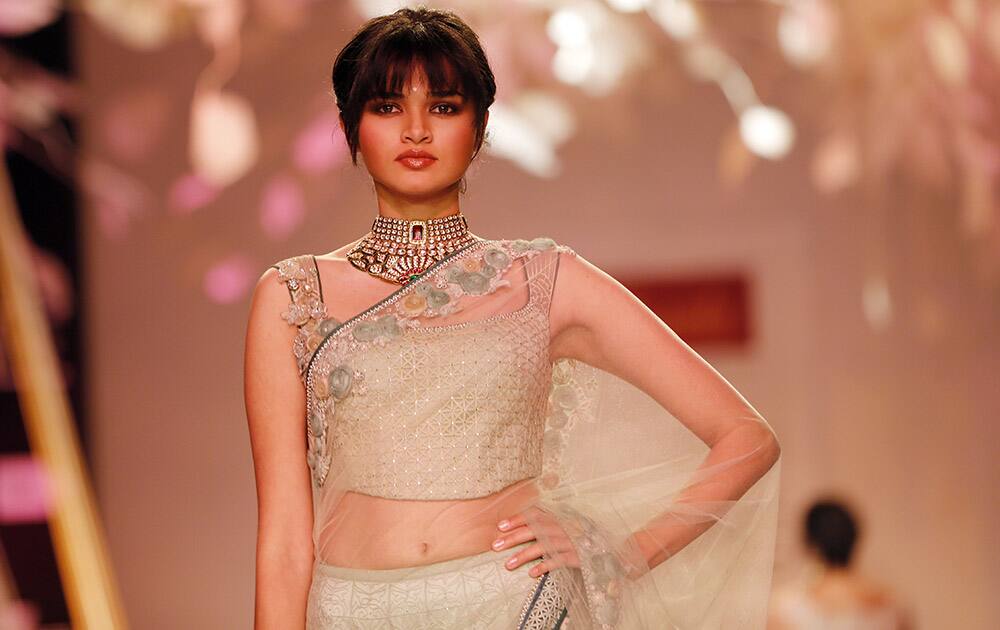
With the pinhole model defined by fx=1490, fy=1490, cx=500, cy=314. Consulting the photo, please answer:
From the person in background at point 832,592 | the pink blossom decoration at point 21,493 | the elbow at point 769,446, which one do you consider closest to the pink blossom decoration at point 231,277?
the pink blossom decoration at point 21,493

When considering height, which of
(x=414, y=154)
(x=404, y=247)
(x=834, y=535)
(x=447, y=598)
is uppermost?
(x=414, y=154)

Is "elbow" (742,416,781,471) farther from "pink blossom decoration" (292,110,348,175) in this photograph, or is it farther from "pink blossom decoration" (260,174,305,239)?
"pink blossom decoration" (260,174,305,239)

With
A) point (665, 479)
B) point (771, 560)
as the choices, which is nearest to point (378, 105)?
point (665, 479)

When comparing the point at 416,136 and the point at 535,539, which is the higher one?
the point at 416,136

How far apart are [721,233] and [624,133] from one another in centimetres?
48

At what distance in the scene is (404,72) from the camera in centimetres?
172

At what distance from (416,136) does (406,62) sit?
3.5 inches

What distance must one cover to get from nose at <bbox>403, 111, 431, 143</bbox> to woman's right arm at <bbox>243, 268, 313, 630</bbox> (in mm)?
237

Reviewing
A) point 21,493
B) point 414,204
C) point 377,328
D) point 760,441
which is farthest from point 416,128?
point 21,493

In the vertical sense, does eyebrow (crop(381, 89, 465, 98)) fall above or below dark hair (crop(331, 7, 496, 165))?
below

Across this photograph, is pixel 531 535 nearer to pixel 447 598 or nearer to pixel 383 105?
pixel 447 598

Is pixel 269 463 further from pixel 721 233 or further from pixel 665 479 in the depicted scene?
pixel 721 233

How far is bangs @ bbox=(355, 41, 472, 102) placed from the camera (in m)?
1.71

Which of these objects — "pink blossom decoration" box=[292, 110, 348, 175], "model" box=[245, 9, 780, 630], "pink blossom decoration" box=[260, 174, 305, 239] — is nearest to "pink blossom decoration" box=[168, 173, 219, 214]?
"pink blossom decoration" box=[260, 174, 305, 239]
